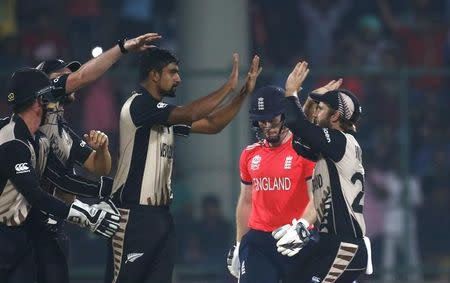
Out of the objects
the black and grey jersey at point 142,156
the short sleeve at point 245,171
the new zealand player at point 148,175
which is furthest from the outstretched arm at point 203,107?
the short sleeve at point 245,171

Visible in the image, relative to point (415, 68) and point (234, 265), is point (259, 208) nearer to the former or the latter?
point (234, 265)

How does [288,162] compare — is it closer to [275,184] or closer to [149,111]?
[275,184]

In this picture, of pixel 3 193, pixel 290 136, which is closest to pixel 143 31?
pixel 290 136

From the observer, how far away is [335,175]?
10.7m

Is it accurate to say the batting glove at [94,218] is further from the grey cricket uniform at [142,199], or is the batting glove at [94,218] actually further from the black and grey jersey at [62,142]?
the black and grey jersey at [62,142]

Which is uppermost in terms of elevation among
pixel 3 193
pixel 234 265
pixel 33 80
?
pixel 33 80

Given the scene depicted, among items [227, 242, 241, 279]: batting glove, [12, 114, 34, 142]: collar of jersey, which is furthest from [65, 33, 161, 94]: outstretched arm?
[227, 242, 241, 279]: batting glove

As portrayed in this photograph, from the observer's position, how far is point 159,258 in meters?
10.8

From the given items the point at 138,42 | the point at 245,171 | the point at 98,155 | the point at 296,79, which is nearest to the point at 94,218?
the point at 98,155

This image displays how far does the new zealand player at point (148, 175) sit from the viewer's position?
1077 centimetres

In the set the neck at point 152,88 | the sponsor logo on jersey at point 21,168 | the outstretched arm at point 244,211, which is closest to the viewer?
the sponsor logo on jersey at point 21,168

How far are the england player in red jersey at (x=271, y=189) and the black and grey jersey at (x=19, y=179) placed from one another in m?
1.76

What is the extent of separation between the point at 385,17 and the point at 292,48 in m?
1.14

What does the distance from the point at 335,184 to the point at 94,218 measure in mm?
1631
